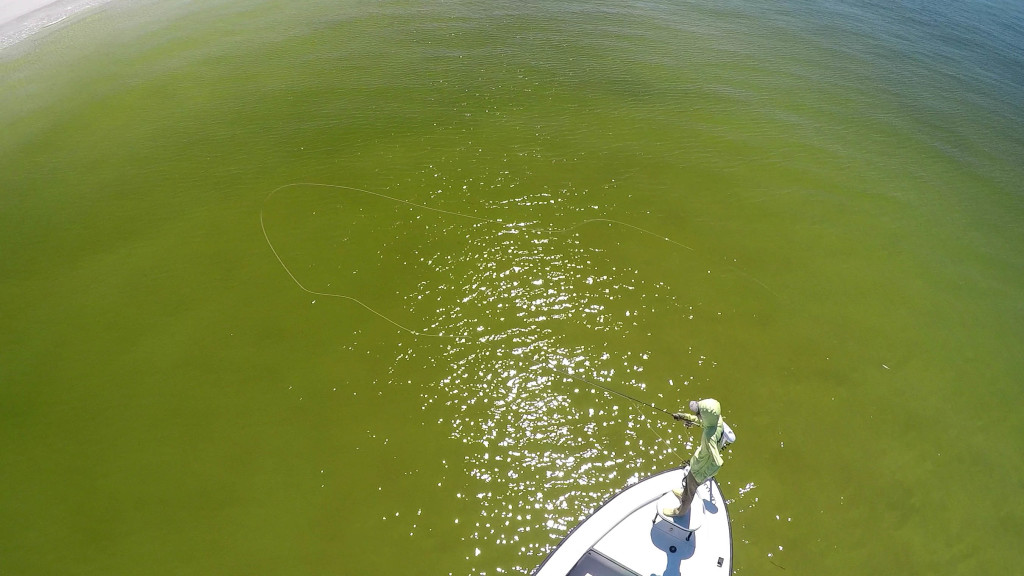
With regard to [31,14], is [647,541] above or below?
below

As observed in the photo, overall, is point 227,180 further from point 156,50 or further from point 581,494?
point 581,494

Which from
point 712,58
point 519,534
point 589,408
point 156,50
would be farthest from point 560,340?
point 156,50

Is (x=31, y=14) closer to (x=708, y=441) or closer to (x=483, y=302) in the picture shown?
(x=483, y=302)

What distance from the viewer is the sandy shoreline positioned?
14.9 m

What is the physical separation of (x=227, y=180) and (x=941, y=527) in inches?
507

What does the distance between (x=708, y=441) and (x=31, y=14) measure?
22.3 m

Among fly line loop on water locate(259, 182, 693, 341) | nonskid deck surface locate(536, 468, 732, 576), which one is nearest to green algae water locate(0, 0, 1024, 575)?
fly line loop on water locate(259, 182, 693, 341)

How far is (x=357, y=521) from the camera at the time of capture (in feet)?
19.9

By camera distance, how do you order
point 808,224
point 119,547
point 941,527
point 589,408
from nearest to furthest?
point 119,547, point 941,527, point 589,408, point 808,224

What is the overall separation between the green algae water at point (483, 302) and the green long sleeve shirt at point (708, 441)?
1390 millimetres

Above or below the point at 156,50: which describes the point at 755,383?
below

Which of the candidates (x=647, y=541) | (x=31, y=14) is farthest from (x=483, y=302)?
(x=31, y=14)

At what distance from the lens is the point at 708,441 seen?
203 inches

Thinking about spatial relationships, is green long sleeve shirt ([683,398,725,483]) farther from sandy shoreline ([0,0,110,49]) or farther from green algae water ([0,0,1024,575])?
sandy shoreline ([0,0,110,49])
